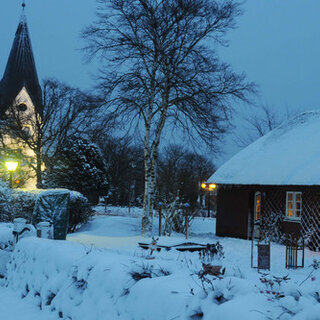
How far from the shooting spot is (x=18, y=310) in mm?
6148

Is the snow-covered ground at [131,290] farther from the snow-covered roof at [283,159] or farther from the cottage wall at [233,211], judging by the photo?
the cottage wall at [233,211]

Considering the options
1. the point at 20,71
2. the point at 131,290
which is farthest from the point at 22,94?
the point at 131,290

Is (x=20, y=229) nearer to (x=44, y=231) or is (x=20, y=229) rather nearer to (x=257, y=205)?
(x=44, y=231)

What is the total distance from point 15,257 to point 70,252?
2.49m

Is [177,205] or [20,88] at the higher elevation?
[20,88]

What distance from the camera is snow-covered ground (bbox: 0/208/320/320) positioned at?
119 inches

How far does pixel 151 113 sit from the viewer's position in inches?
648

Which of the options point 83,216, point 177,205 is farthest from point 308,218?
point 83,216

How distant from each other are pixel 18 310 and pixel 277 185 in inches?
454

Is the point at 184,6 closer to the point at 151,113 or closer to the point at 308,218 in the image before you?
the point at 151,113

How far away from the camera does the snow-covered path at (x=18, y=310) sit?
18.8 feet

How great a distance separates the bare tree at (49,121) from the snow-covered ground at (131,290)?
2238 centimetres

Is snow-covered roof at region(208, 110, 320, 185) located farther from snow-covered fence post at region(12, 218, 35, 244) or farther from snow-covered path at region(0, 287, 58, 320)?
snow-covered path at region(0, 287, 58, 320)

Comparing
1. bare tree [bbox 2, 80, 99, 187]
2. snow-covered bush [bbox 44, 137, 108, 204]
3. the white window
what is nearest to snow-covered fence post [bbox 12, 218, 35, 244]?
the white window
